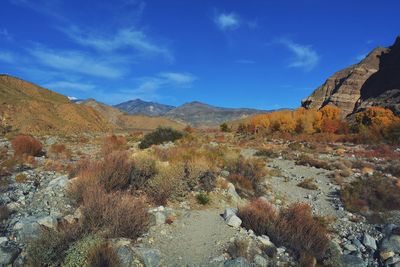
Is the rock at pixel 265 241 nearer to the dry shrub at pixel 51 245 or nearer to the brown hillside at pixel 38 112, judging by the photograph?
the dry shrub at pixel 51 245

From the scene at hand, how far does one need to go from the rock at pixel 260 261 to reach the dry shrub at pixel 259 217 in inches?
47.2

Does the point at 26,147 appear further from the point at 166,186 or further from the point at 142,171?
the point at 166,186

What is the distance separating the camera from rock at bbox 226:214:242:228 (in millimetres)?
9125

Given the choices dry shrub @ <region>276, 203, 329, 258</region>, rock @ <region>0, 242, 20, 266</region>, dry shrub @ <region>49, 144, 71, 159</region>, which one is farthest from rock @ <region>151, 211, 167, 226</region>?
dry shrub @ <region>49, 144, 71, 159</region>

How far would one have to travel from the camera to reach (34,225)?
7770 millimetres

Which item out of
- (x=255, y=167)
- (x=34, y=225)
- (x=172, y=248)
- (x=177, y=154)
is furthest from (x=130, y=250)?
(x=255, y=167)

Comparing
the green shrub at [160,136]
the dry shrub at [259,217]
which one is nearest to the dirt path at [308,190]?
the dry shrub at [259,217]

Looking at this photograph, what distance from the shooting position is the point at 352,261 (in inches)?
332

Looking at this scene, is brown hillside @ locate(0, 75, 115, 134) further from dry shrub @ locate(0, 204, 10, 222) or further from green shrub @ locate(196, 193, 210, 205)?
dry shrub @ locate(0, 204, 10, 222)

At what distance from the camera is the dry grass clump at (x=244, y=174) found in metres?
13.5

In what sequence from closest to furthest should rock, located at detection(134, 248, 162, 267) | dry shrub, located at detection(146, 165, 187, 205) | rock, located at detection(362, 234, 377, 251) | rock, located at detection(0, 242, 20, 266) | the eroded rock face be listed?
rock, located at detection(0, 242, 20, 266)
rock, located at detection(134, 248, 162, 267)
rock, located at detection(362, 234, 377, 251)
dry shrub, located at detection(146, 165, 187, 205)
the eroded rock face

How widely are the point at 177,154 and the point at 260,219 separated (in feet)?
20.9

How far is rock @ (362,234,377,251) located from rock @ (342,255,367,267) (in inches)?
37.4

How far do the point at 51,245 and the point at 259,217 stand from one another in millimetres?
4629
